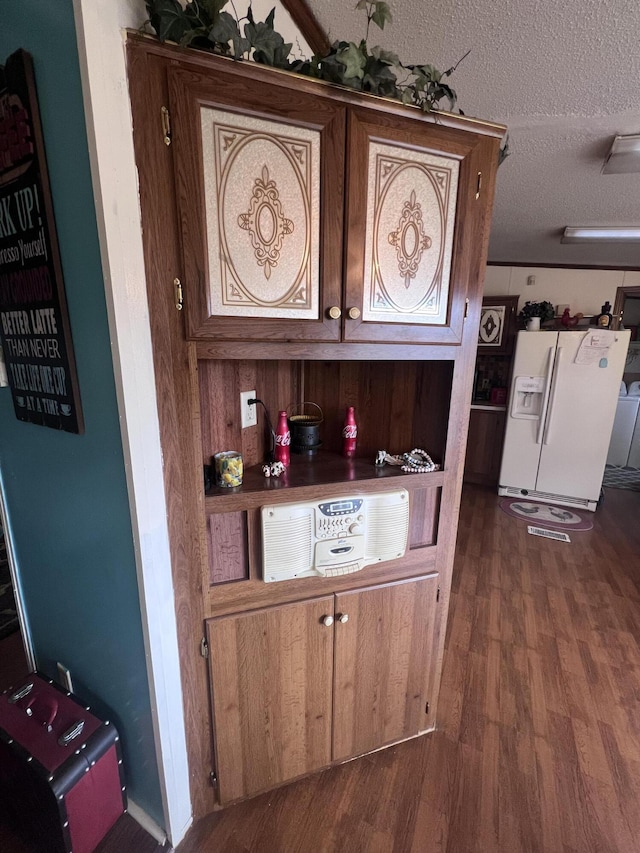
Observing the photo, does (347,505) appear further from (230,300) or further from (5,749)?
(5,749)

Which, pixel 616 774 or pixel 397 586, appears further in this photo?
pixel 616 774

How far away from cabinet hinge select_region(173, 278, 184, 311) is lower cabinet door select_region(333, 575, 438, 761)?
1.01 metres

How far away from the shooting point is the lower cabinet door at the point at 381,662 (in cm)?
134

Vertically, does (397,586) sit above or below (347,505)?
below

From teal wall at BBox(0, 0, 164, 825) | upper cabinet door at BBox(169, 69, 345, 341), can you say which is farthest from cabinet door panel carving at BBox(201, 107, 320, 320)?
teal wall at BBox(0, 0, 164, 825)

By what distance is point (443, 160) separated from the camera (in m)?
1.08

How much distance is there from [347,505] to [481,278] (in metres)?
0.83

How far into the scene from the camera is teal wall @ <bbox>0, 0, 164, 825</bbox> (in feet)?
2.72

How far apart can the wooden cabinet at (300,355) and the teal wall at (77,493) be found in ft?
0.40

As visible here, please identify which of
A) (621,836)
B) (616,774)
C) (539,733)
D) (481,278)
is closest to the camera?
(481,278)

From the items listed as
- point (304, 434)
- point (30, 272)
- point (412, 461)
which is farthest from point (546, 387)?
point (30, 272)

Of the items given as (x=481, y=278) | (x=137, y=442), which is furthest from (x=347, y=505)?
(x=481, y=278)

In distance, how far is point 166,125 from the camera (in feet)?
2.72

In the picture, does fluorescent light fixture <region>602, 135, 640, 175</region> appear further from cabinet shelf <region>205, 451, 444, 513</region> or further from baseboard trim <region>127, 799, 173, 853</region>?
baseboard trim <region>127, 799, 173, 853</region>
